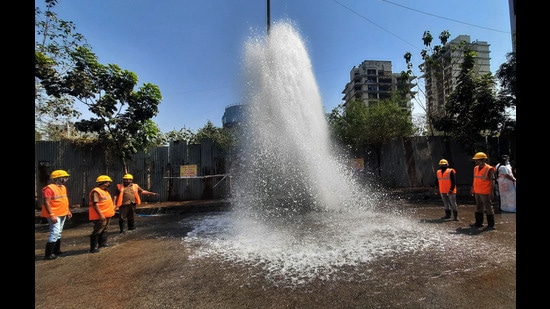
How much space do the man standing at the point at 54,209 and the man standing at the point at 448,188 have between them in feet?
31.3

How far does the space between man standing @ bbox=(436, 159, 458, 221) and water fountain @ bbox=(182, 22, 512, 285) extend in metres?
1.21

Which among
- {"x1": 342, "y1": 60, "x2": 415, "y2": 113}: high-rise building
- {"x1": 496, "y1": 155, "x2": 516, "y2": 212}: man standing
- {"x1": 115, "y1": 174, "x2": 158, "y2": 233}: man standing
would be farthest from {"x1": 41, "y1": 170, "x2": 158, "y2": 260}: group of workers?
{"x1": 342, "y1": 60, "x2": 415, "y2": 113}: high-rise building

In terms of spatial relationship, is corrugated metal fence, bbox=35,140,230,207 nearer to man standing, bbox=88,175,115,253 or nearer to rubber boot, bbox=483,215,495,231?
man standing, bbox=88,175,115,253

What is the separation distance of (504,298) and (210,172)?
1222 centimetres

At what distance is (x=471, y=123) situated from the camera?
551 inches

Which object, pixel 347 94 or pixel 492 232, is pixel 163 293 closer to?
pixel 492 232

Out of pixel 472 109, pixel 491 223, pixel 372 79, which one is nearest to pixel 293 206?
pixel 491 223

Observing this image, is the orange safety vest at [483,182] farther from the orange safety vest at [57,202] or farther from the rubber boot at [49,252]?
the rubber boot at [49,252]

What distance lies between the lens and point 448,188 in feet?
26.2

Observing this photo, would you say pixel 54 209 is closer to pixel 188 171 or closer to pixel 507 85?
pixel 188 171

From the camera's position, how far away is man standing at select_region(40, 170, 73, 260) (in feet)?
18.9

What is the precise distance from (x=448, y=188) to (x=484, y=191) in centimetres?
114

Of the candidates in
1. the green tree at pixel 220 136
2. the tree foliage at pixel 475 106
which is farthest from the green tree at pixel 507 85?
the green tree at pixel 220 136
